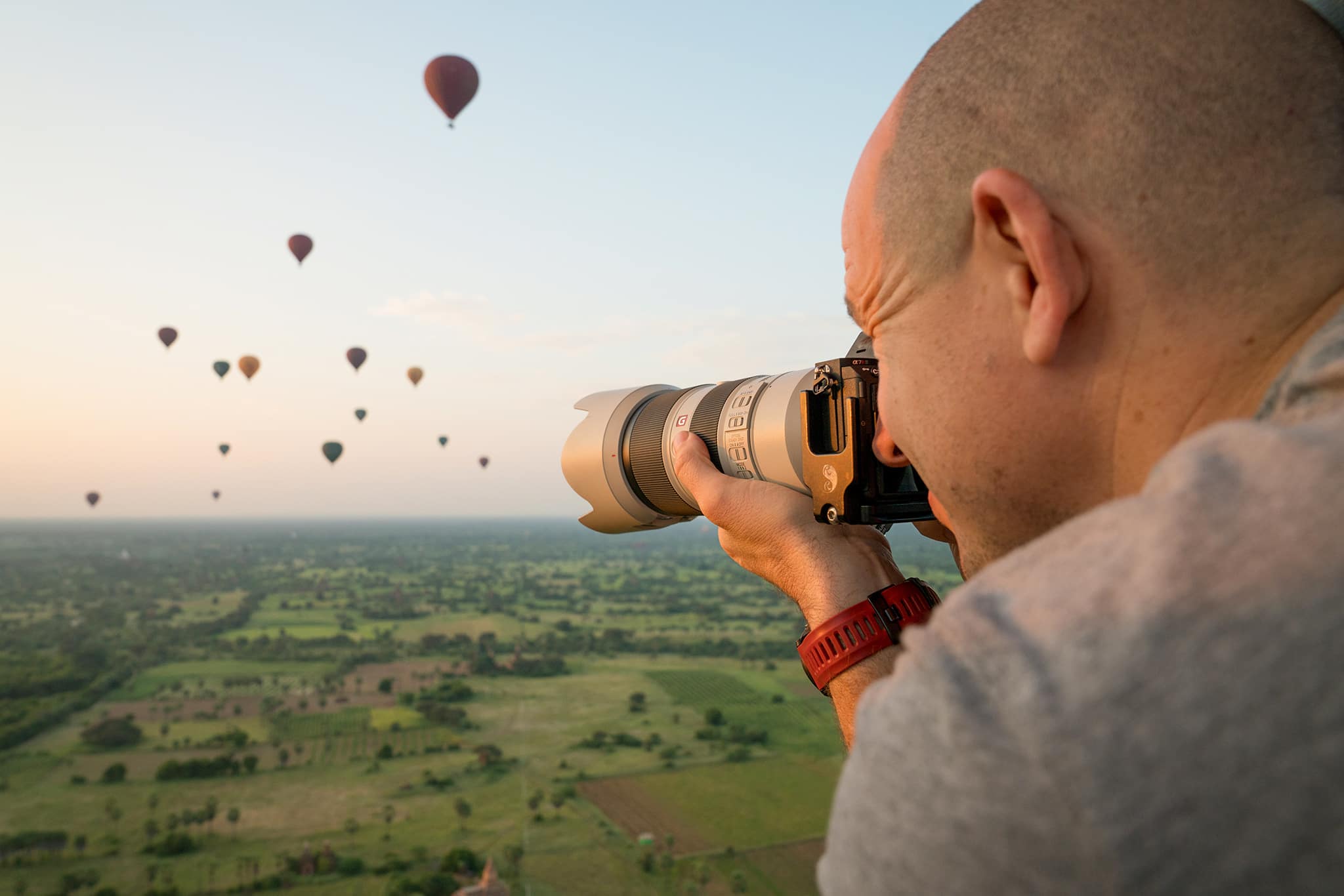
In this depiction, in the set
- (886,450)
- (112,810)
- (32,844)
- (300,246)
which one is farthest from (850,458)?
(112,810)

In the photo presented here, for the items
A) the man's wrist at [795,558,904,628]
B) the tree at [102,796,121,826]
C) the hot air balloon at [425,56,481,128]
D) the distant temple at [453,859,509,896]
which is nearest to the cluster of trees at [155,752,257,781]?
the tree at [102,796,121,826]

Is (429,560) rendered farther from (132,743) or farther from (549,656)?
(132,743)

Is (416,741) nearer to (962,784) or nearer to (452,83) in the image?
(452,83)

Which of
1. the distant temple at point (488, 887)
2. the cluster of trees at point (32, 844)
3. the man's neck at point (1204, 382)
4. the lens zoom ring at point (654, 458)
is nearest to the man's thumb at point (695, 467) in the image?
the lens zoom ring at point (654, 458)

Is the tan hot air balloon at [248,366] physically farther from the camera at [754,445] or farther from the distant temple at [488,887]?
the camera at [754,445]

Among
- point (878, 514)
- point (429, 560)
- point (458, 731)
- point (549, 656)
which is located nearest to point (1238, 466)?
point (878, 514)

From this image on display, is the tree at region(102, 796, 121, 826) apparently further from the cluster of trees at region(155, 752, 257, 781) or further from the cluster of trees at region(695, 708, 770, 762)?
the cluster of trees at region(695, 708, 770, 762)
